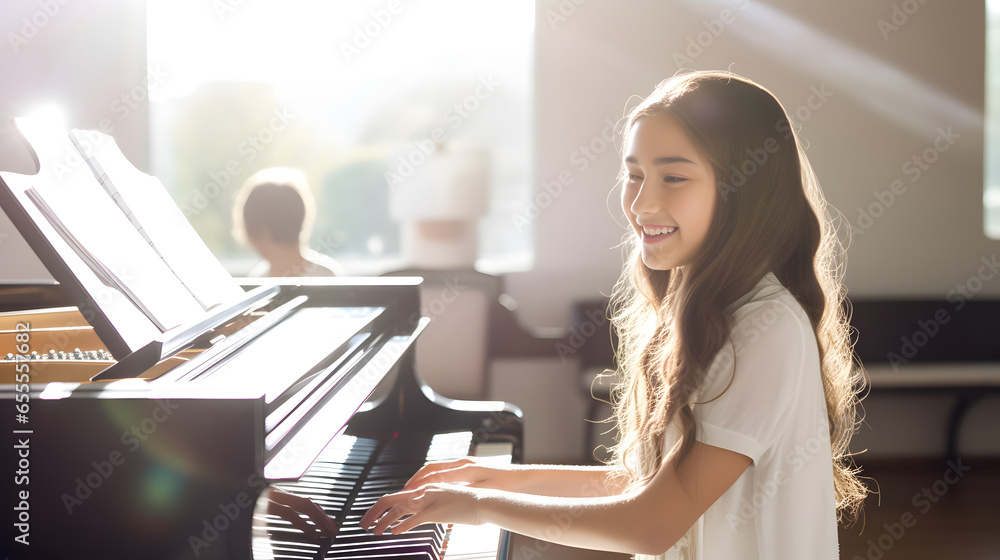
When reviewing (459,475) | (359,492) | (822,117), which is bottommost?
(359,492)

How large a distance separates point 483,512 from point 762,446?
1.36 feet

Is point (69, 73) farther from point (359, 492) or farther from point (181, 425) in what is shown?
point (181, 425)

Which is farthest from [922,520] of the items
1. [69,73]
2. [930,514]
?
[69,73]

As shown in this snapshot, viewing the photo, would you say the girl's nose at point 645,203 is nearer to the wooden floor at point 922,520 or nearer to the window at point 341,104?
the wooden floor at point 922,520

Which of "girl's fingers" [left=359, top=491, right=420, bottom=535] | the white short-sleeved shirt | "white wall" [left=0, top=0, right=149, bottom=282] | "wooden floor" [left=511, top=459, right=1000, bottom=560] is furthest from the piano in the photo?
"white wall" [left=0, top=0, right=149, bottom=282]

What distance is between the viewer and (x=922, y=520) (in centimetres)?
347

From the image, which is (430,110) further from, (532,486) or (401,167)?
(532,486)

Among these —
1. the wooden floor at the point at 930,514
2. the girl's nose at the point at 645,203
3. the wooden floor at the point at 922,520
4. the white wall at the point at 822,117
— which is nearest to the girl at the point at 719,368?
the girl's nose at the point at 645,203

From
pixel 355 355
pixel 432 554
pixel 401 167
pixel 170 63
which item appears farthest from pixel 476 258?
pixel 432 554

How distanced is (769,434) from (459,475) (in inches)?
21.2

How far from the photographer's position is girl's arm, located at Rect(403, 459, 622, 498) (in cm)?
131

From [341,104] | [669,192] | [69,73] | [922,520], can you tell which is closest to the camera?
[669,192]

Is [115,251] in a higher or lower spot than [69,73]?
lower

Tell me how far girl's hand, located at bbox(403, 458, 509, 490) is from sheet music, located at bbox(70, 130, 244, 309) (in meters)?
0.53
